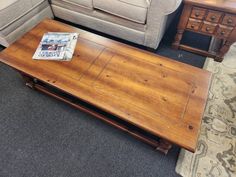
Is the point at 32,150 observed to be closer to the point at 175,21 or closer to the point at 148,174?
the point at 148,174

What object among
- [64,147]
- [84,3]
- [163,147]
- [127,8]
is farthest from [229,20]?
[64,147]

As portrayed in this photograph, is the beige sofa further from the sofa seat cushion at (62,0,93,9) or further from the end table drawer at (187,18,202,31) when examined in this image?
the end table drawer at (187,18,202,31)

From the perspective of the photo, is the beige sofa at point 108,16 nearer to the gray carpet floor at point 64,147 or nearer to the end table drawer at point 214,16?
the end table drawer at point 214,16

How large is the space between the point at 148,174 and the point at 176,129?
15.8 inches

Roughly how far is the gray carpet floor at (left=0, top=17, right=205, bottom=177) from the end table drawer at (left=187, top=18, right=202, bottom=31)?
3.38 feet

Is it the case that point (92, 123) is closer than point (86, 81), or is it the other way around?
point (86, 81)

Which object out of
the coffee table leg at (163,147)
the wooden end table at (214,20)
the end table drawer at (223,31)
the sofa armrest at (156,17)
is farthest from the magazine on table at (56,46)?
the end table drawer at (223,31)

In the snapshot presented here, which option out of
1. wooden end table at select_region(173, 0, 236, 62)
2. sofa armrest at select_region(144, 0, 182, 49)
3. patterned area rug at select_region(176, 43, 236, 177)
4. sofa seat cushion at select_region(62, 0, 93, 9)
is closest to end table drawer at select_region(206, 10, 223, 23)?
wooden end table at select_region(173, 0, 236, 62)

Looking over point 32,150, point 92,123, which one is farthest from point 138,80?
point 32,150

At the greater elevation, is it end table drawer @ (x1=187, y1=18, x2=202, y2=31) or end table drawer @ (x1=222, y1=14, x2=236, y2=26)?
end table drawer @ (x1=222, y1=14, x2=236, y2=26)

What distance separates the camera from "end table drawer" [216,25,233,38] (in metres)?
1.42

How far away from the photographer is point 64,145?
1.18m

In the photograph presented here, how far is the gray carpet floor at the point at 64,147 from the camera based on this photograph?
43.0 inches

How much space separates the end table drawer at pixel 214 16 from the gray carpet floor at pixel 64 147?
1048 mm
